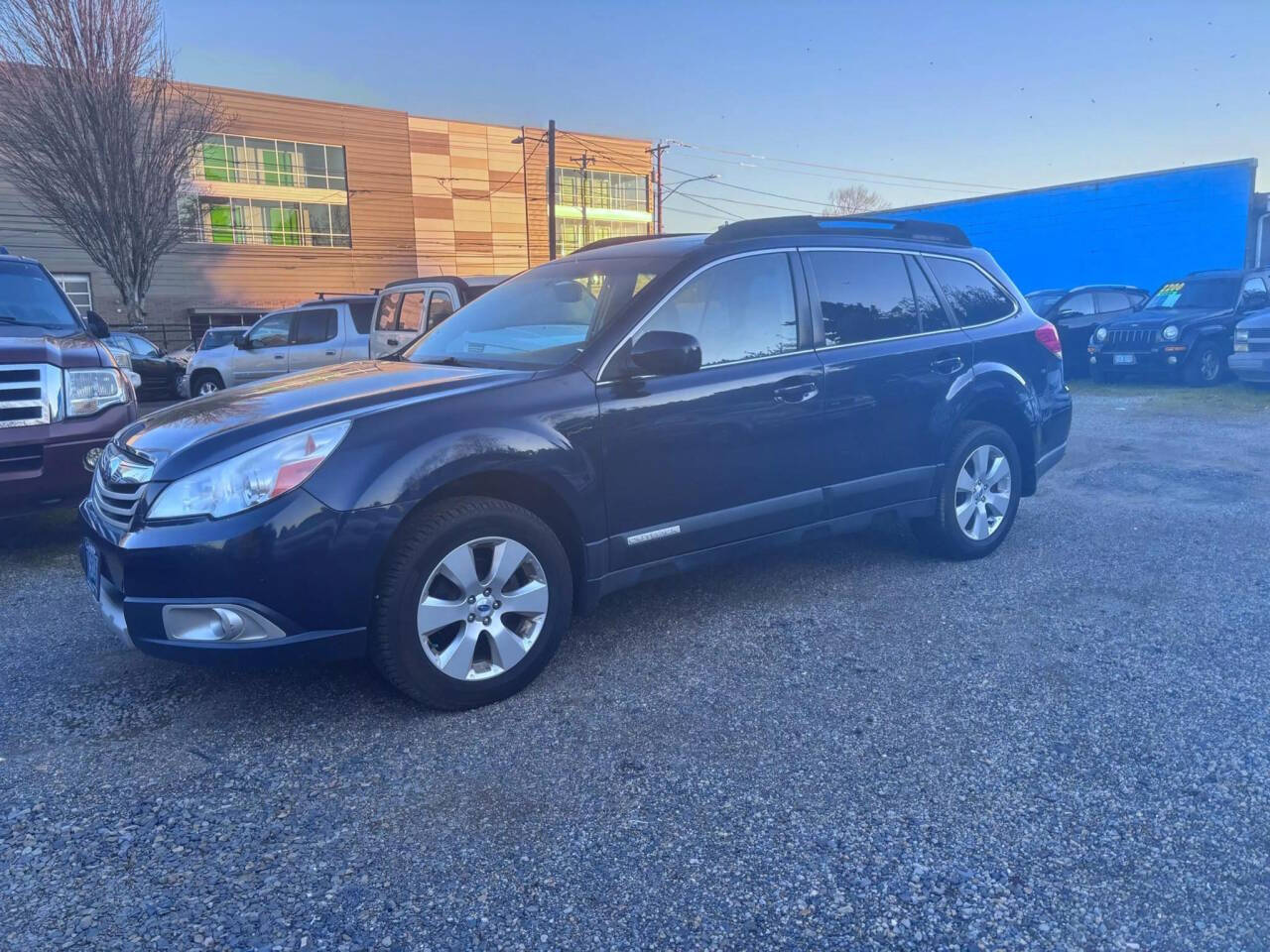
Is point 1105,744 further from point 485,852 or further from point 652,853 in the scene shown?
point 485,852

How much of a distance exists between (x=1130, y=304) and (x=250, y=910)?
658 inches

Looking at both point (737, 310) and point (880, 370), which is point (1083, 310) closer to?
point (880, 370)

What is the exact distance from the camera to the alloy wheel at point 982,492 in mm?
4922

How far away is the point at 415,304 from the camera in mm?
10359

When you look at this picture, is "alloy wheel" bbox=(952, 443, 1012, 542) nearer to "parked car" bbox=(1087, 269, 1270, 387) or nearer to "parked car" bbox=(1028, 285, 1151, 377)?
"parked car" bbox=(1087, 269, 1270, 387)

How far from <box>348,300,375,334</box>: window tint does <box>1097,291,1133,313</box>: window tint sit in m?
12.1

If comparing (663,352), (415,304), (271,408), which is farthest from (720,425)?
(415,304)

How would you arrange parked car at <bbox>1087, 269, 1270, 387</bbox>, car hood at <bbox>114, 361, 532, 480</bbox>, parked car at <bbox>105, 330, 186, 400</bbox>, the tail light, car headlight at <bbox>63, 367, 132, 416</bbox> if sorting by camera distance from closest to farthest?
car hood at <bbox>114, 361, 532, 480</bbox>, car headlight at <bbox>63, 367, 132, 416</bbox>, the tail light, parked car at <bbox>1087, 269, 1270, 387</bbox>, parked car at <bbox>105, 330, 186, 400</bbox>

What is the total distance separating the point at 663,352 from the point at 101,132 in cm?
2682

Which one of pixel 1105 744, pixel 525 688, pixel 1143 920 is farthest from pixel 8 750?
pixel 1105 744

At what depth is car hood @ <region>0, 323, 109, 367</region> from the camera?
4980mm

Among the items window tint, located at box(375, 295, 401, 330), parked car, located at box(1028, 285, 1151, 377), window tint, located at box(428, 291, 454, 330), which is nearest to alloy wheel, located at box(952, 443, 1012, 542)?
window tint, located at box(428, 291, 454, 330)

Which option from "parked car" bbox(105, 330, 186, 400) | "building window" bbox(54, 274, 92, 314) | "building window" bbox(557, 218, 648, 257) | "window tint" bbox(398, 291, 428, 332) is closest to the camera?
"window tint" bbox(398, 291, 428, 332)

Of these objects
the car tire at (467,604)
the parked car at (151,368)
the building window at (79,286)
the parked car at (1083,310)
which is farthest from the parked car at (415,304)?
the building window at (79,286)
